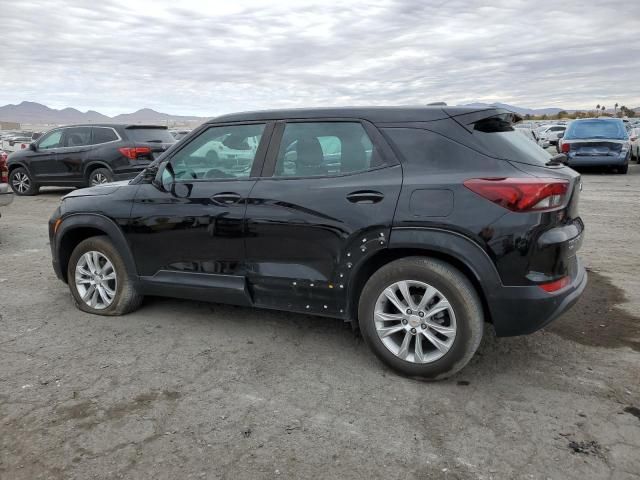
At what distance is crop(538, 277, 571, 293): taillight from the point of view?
337 cm

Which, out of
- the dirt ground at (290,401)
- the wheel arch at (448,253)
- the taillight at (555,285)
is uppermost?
the wheel arch at (448,253)

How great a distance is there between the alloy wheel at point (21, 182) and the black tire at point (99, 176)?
8.40 ft

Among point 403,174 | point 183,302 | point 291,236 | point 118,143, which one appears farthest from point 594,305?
point 118,143

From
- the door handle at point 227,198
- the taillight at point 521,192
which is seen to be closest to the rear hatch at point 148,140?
the door handle at point 227,198

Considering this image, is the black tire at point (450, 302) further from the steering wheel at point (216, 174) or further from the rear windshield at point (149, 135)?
the rear windshield at point (149, 135)

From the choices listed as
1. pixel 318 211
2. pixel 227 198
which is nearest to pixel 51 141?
pixel 227 198

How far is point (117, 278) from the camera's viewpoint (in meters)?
4.79

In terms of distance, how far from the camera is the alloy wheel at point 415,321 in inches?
138

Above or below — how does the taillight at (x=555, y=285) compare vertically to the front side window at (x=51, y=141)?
below

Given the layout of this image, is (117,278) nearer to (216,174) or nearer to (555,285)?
(216,174)

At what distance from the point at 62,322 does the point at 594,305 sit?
4.61 meters

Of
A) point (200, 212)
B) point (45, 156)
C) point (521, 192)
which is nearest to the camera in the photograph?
point (521, 192)

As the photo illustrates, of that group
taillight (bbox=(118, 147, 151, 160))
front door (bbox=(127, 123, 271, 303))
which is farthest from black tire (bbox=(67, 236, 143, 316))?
taillight (bbox=(118, 147, 151, 160))

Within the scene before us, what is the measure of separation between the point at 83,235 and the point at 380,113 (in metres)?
2.95
